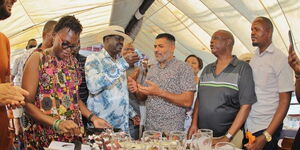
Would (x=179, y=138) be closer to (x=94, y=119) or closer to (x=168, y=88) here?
(x=94, y=119)

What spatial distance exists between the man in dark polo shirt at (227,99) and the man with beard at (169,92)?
142mm

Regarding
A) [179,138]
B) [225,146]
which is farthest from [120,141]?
[225,146]

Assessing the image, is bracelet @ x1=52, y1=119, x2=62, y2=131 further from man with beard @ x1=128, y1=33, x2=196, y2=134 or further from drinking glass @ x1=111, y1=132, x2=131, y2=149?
man with beard @ x1=128, y1=33, x2=196, y2=134

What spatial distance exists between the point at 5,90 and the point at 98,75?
1.08 m

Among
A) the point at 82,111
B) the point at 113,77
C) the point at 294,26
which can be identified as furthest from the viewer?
the point at 294,26

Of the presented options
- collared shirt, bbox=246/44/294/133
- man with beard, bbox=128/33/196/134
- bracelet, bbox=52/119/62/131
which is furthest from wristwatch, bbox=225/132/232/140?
bracelet, bbox=52/119/62/131

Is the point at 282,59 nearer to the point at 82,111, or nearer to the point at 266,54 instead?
the point at 266,54

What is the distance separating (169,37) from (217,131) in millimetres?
938

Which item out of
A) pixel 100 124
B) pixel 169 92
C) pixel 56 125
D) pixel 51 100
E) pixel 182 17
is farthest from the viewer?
pixel 182 17

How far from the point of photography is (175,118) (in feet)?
10.1

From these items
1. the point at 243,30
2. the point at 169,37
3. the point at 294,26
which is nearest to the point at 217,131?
the point at 169,37

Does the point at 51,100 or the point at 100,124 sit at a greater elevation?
the point at 51,100

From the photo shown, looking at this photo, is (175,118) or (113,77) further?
(175,118)

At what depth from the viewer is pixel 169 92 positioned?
3.01 meters
